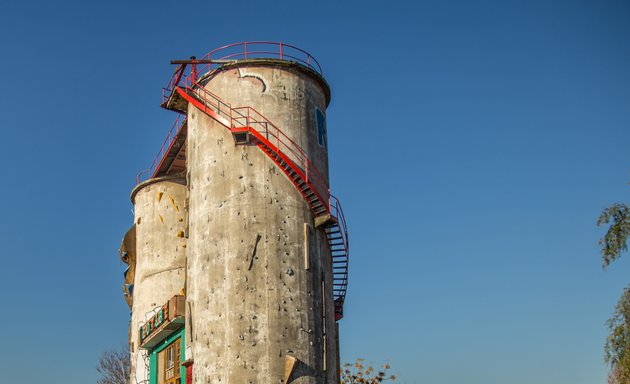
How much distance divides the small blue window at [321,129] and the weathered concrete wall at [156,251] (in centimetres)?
942

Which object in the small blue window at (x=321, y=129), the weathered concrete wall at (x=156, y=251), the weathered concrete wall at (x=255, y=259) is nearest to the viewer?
the weathered concrete wall at (x=255, y=259)

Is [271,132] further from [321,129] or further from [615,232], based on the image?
[615,232]

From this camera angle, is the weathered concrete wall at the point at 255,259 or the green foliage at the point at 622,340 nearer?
the green foliage at the point at 622,340

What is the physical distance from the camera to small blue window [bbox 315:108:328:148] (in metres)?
30.3

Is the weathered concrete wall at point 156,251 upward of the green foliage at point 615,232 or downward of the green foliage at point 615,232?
upward

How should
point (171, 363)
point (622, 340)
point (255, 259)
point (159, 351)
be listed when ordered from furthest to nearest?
point (159, 351) < point (171, 363) < point (255, 259) < point (622, 340)

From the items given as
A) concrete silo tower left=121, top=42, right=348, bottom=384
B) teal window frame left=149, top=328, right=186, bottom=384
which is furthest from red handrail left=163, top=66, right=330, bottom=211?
teal window frame left=149, top=328, right=186, bottom=384

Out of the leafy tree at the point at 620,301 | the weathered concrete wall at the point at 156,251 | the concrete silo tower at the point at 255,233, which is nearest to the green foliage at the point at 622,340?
the leafy tree at the point at 620,301

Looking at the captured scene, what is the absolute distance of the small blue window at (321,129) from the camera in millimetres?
30261

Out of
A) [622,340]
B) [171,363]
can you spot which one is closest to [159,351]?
[171,363]

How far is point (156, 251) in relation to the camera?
38.8m

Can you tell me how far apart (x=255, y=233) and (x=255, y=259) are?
3.15 ft

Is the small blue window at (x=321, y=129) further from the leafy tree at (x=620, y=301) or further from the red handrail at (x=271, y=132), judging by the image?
the leafy tree at (x=620, y=301)

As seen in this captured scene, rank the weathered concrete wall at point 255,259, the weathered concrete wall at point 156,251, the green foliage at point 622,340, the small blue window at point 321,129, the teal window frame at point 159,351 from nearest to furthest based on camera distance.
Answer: the green foliage at point 622,340, the weathered concrete wall at point 255,259, the teal window frame at point 159,351, the small blue window at point 321,129, the weathered concrete wall at point 156,251
